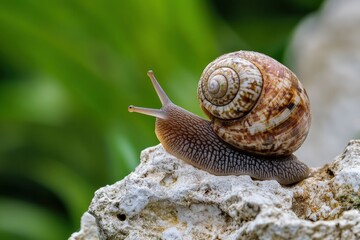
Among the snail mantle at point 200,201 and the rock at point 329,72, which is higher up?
the rock at point 329,72

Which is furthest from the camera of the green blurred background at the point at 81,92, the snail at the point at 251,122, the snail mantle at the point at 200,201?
the green blurred background at the point at 81,92

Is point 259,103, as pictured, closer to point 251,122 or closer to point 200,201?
point 251,122

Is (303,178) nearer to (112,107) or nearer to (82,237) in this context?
(82,237)

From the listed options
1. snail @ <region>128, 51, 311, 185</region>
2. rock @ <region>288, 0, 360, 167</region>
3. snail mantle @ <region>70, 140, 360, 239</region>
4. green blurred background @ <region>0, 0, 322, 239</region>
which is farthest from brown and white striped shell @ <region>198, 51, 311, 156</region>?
rock @ <region>288, 0, 360, 167</region>

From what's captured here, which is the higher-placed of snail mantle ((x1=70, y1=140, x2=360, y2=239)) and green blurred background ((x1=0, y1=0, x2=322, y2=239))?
green blurred background ((x1=0, y1=0, x2=322, y2=239))

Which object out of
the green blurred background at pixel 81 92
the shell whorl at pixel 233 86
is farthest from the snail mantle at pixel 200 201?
the green blurred background at pixel 81 92

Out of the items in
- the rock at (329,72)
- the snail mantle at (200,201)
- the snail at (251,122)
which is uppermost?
the rock at (329,72)

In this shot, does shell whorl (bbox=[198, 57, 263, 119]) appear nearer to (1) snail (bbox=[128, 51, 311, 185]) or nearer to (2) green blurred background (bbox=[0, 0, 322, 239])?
(1) snail (bbox=[128, 51, 311, 185])

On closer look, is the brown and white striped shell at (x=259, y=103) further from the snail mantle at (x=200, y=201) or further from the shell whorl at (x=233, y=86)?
the snail mantle at (x=200, y=201)
